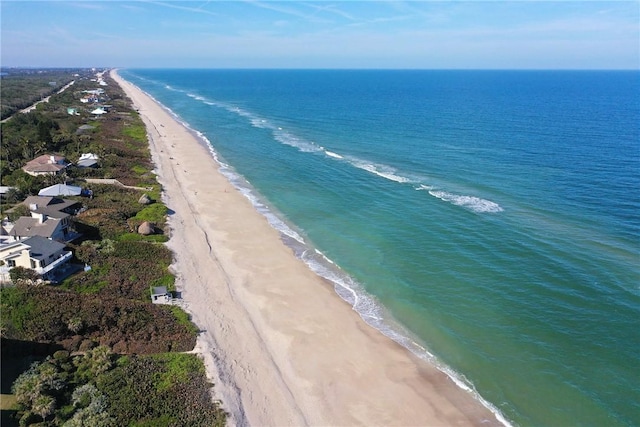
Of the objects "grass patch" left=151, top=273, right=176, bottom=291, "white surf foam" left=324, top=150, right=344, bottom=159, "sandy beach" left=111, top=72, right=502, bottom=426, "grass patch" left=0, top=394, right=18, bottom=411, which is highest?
"white surf foam" left=324, top=150, right=344, bottom=159


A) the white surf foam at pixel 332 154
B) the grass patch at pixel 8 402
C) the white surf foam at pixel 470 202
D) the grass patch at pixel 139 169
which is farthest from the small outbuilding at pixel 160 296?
the white surf foam at pixel 332 154

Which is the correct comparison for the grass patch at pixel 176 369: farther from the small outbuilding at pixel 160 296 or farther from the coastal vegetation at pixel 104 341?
the small outbuilding at pixel 160 296

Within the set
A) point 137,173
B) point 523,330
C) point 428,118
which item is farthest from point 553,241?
point 428,118

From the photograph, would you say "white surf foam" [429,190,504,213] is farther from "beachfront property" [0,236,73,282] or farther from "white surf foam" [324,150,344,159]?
"beachfront property" [0,236,73,282]

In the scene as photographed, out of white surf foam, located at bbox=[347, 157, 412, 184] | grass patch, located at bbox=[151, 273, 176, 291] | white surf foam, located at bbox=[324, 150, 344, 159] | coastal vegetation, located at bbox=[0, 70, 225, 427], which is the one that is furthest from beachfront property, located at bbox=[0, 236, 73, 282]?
white surf foam, located at bbox=[324, 150, 344, 159]

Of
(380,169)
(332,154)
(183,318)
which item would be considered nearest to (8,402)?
(183,318)

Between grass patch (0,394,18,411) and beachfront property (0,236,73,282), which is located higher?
beachfront property (0,236,73,282)

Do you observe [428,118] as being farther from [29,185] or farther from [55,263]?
[55,263]
